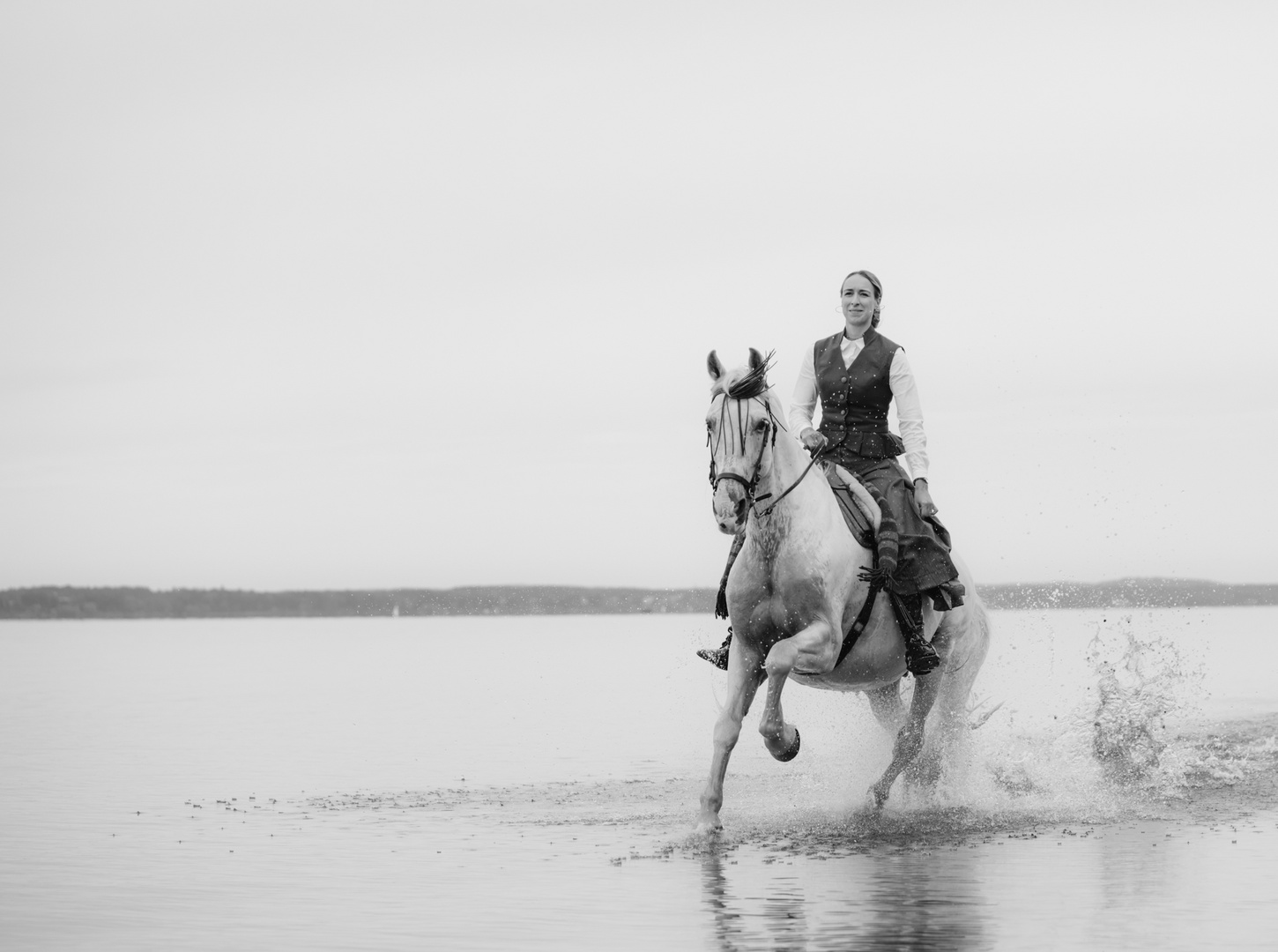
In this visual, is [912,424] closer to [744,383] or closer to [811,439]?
[811,439]

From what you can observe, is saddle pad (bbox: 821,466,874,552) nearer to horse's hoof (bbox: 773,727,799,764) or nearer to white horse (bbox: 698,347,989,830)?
white horse (bbox: 698,347,989,830)

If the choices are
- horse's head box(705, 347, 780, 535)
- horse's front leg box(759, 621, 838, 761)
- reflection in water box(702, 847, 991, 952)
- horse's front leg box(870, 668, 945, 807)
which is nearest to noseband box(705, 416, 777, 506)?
horse's head box(705, 347, 780, 535)

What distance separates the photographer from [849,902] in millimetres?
10391

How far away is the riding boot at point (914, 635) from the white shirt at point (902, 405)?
1109mm

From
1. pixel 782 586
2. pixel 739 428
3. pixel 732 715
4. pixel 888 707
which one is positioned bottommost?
pixel 888 707

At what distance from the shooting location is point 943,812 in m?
15.0

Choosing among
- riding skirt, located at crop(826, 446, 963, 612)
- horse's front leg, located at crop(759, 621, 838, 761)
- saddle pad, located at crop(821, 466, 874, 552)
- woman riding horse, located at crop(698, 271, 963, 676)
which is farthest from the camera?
woman riding horse, located at crop(698, 271, 963, 676)

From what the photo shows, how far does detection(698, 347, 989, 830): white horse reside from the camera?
11.9 meters

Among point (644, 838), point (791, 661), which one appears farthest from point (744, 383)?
point (644, 838)

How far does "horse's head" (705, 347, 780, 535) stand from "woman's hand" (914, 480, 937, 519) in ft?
7.34

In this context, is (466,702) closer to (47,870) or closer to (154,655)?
(47,870)

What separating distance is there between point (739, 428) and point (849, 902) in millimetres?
3338

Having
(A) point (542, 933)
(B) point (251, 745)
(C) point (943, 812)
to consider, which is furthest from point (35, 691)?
(A) point (542, 933)

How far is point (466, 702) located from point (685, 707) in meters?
5.80
